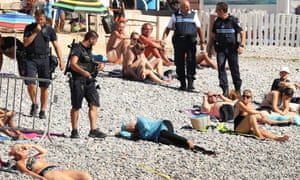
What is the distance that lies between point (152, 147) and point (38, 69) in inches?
94.4

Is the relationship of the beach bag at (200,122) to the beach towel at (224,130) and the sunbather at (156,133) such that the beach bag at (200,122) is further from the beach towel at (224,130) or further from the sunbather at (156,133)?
the sunbather at (156,133)

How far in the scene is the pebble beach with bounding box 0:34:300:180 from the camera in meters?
9.71

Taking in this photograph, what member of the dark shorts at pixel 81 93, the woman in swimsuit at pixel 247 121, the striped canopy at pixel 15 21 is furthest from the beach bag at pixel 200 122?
the striped canopy at pixel 15 21

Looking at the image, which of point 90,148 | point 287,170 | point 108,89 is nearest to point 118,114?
point 108,89

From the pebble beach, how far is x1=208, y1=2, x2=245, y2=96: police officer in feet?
2.30


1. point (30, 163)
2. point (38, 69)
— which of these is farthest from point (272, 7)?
point (30, 163)

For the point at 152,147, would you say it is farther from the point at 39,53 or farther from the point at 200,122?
the point at 39,53

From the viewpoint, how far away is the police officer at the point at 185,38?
15.5m

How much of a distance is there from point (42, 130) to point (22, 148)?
2065 mm

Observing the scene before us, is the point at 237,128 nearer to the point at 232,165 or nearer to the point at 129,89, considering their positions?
the point at 232,165

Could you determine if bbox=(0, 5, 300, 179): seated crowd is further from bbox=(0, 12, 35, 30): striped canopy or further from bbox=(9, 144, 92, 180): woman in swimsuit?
bbox=(0, 12, 35, 30): striped canopy

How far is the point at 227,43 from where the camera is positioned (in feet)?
49.0

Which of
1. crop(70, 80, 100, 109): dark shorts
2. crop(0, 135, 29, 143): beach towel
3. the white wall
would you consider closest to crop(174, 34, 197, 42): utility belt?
crop(70, 80, 100, 109): dark shorts

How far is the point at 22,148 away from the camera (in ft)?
29.9
